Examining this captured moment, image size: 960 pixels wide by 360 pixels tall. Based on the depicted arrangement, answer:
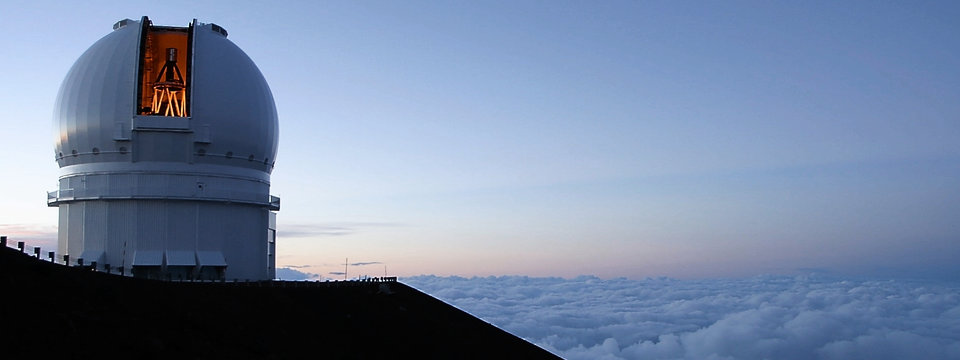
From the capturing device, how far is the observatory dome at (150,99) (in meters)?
32.8

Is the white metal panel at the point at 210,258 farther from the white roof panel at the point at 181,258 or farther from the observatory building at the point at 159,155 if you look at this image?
the white roof panel at the point at 181,258

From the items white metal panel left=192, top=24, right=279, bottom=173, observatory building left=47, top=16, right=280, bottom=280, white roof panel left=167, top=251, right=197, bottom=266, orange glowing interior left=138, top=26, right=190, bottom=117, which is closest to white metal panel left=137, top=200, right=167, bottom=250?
observatory building left=47, top=16, right=280, bottom=280

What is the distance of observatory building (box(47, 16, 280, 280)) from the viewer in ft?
107

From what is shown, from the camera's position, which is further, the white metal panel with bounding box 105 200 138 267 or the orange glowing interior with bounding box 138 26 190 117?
the orange glowing interior with bounding box 138 26 190 117

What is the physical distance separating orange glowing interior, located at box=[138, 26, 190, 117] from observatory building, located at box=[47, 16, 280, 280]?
4 cm

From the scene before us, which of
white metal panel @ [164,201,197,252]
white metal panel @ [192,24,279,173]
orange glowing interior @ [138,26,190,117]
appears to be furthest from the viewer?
orange glowing interior @ [138,26,190,117]

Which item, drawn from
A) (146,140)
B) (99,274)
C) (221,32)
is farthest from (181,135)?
(99,274)

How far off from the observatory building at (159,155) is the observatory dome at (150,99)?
0.15ft

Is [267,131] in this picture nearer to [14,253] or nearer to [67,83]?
[67,83]

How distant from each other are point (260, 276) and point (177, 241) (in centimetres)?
454

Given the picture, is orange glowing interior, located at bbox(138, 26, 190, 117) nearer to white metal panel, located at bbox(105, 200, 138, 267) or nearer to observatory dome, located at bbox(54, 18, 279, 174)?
observatory dome, located at bbox(54, 18, 279, 174)

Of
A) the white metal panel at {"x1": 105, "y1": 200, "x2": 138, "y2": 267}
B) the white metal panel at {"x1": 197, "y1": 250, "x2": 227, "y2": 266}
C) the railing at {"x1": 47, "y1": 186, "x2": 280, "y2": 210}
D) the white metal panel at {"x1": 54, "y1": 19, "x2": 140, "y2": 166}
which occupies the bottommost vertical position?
the white metal panel at {"x1": 197, "y1": 250, "x2": 227, "y2": 266}

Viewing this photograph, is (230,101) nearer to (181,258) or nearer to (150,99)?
(150,99)

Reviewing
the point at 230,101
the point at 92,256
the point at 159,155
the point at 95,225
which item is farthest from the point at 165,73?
the point at 92,256
